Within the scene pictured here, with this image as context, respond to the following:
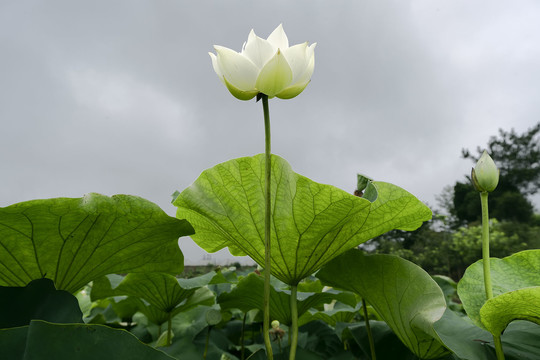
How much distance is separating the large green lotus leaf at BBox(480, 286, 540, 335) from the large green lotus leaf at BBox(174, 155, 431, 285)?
7.0 inches

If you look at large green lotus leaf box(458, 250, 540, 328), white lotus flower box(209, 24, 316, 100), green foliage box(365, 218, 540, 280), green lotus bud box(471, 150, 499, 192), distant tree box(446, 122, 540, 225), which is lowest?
large green lotus leaf box(458, 250, 540, 328)

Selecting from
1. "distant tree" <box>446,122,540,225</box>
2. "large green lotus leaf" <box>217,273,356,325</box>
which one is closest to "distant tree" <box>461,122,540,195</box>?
"distant tree" <box>446,122,540,225</box>

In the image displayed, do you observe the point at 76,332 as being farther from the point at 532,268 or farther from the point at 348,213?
the point at 532,268

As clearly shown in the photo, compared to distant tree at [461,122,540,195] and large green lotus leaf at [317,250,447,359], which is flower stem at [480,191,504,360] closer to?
large green lotus leaf at [317,250,447,359]

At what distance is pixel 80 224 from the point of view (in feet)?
1.87

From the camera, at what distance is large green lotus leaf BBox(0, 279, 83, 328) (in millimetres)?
520

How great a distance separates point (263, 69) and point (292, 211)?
0.22m

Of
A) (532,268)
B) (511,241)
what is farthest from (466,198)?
(532,268)

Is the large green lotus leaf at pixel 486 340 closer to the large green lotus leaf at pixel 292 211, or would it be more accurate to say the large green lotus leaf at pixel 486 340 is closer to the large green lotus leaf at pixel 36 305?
the large green lotus leaf at pixel 292 211

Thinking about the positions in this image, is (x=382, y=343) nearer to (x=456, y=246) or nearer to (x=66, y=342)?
(x=66, y=342)

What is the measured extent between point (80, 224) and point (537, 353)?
68 cm

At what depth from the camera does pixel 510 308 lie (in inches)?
19.1

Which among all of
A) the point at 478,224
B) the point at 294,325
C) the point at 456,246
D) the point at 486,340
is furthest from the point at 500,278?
the point at 478,224

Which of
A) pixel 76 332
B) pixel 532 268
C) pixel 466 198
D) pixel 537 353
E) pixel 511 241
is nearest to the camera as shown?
pixel 76 332
